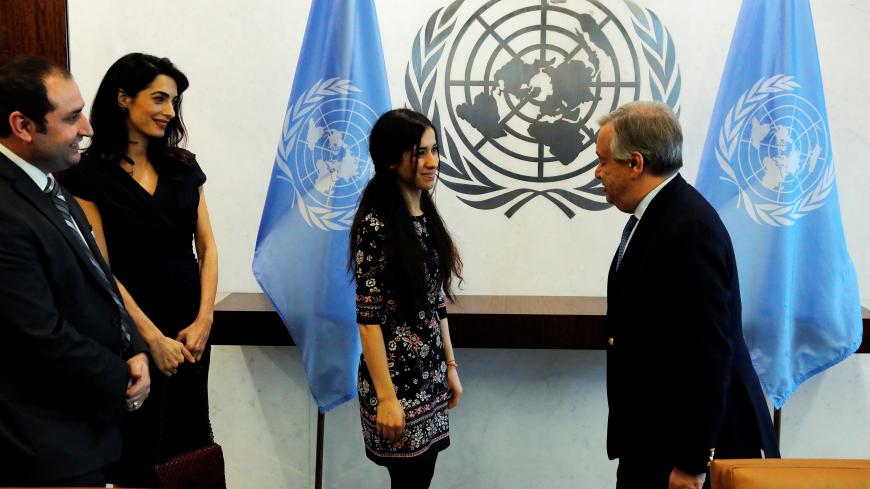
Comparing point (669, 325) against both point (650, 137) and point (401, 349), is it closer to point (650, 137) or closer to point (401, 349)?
point (650, 137)

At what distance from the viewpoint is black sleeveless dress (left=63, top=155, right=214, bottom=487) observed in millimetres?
2213

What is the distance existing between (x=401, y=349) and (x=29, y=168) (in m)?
0.96

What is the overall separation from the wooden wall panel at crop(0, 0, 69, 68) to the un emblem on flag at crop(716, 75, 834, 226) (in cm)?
256

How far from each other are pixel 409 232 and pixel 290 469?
1.80 metres

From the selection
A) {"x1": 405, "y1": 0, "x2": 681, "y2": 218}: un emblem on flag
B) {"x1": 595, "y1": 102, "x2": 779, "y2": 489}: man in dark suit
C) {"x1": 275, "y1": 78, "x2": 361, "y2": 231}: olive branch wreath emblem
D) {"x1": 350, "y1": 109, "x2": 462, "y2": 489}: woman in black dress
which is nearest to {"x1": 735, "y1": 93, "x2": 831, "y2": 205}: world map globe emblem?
{"x1": 405, "y1": 0, "x2": 681, "y2": 218}: un emblem on flag

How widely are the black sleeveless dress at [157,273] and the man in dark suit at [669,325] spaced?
3.98ft

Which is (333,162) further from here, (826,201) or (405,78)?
(826,201)

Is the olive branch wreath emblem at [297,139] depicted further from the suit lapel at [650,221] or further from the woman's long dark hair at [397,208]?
the suit lapel at [650,221]

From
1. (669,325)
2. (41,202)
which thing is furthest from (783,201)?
(41,202)

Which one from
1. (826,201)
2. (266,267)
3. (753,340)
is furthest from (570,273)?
(266,267)

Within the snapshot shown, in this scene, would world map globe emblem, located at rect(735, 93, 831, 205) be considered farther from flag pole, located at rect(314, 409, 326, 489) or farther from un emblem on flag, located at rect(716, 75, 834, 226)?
flag pole, located at rect(314, 409, 326, 489)

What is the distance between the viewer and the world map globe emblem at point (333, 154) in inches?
110

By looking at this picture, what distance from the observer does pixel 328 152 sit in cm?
282

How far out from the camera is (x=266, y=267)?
286cm
